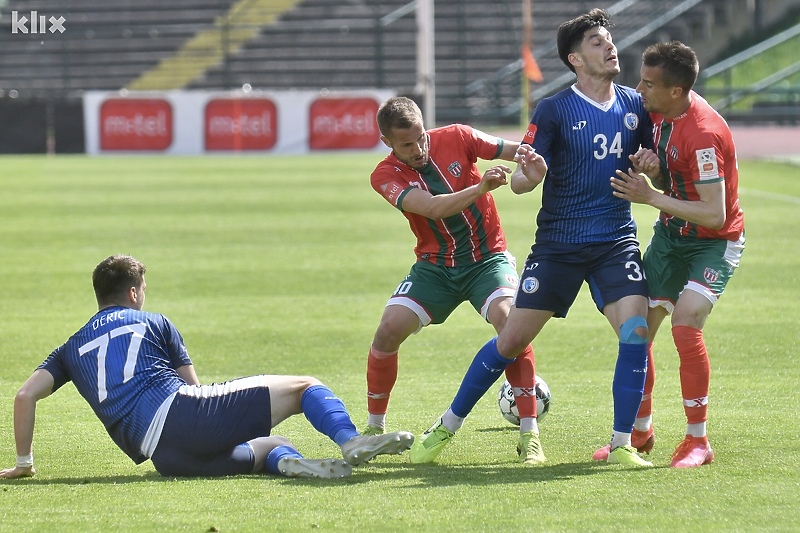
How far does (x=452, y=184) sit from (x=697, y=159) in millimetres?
1371

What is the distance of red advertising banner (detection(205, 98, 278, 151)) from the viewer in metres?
28.8

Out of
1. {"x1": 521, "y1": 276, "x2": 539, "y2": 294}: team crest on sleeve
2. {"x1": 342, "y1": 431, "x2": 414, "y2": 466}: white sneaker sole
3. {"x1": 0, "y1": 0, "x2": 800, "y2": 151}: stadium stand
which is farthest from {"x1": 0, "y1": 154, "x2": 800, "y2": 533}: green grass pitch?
{"x1": 0, "y1": 0, "x2": 800, "y2": 151}: stadium stand

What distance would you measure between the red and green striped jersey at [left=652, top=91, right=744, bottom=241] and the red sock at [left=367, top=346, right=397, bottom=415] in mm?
1638

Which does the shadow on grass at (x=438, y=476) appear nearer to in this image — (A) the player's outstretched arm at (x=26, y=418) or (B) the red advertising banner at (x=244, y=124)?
(A) the player's outstretched arm at (x=26, y=418)

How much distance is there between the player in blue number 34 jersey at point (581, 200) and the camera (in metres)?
5.91

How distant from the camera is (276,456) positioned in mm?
5629

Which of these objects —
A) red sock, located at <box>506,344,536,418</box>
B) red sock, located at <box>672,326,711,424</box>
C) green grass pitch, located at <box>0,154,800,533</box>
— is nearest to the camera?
green grass pitch, located at <box>0,154,800,533</box>

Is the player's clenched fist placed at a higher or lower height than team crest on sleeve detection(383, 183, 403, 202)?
higher

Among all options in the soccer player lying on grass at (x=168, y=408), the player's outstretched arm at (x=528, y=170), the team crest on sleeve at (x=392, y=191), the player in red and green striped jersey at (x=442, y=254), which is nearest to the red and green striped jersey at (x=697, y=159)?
the player's outstretched arm at (x=528, y=170)

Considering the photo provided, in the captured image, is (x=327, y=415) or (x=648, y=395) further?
(x=648, y=395)

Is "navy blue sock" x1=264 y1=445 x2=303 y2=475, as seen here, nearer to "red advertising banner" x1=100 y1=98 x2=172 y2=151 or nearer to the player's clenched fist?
the player's clenched fist

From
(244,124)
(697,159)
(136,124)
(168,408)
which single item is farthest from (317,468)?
(136,124)

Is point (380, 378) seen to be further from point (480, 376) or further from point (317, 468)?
point (317, 468)

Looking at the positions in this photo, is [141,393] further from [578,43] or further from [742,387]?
[742,387]
